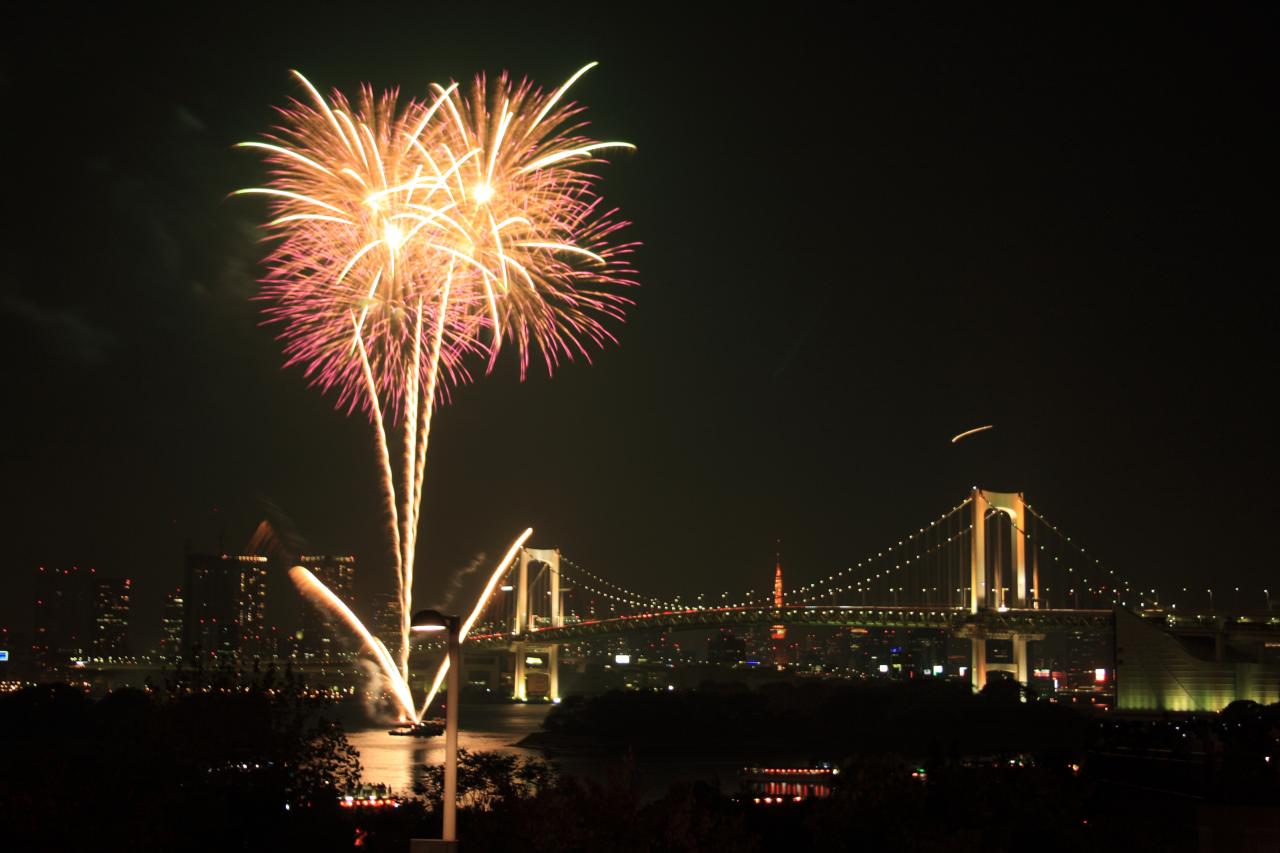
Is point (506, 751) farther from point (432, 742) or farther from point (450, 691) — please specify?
point (450, 691)

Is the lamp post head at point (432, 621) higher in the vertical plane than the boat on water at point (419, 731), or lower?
higher

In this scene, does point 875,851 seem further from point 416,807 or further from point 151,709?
point 151,709

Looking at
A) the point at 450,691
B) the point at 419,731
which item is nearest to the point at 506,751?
the point at 419,731

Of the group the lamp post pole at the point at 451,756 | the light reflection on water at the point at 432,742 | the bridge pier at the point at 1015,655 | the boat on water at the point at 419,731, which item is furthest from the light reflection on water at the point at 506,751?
the lamp post pole at the point at 451,756

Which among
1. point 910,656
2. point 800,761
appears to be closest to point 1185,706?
point 800,761

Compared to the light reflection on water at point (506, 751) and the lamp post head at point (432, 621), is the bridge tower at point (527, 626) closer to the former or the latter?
the light reflection on water at point (506, 751)

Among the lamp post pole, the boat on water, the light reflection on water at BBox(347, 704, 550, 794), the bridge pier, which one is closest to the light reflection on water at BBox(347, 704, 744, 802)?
the light reflection on water at BBox(347, 704, 550, 794)
